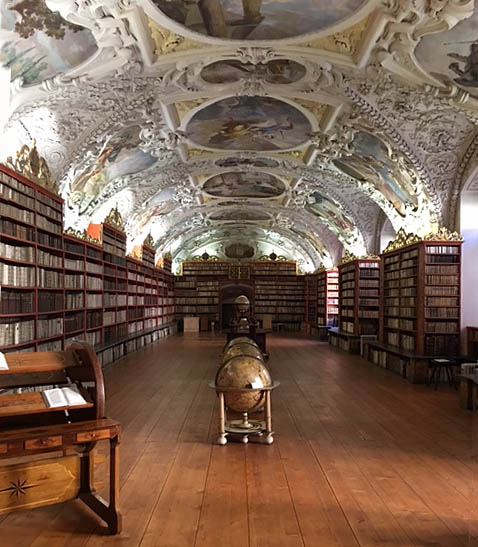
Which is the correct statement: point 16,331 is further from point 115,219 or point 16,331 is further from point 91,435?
point 115,219

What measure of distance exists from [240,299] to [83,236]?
516 centimetres

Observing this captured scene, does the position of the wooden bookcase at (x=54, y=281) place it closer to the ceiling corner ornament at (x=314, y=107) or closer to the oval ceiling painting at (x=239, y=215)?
the ceiling corner ornament at (x=314, y=107)

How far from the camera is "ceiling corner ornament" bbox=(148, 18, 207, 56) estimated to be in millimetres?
8695

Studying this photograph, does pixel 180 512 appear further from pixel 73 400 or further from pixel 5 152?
pixel 5 152

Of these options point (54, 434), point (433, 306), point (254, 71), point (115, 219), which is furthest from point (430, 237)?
point (54, 434)

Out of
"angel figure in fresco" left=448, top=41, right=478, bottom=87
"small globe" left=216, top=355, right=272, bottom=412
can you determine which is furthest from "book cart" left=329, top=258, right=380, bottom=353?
"small globe" left=216, top=355, right=272, bottom=412

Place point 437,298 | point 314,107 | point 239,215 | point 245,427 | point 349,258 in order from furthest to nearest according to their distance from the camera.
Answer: point 239,215 < point 349,258 < point 437,298 < point 314,107 < point 245,427

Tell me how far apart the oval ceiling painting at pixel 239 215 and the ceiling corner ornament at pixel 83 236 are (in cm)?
1128

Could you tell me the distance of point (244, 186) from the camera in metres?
20.5

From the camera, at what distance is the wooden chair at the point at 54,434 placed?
13.8ft

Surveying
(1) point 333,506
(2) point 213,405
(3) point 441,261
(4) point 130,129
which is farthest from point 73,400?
(3) point 441,261

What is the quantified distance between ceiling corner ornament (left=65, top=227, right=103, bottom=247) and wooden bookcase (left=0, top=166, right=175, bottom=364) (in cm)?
7

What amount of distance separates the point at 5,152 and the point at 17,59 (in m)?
1.78

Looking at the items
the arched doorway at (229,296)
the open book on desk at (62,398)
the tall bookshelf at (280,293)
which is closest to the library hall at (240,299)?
the open book on desk at (62,398)
